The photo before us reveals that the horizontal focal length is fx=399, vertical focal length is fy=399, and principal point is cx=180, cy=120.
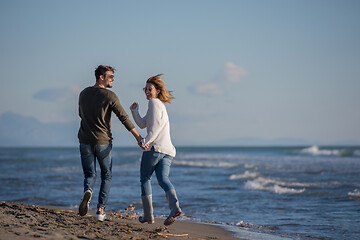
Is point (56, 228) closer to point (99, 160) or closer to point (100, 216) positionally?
point (100, 216)

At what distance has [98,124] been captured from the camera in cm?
498

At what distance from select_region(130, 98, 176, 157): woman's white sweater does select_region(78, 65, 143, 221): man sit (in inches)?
12.6

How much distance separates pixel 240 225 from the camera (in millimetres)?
6809

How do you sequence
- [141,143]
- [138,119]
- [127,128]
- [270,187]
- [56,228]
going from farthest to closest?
[270,187], [127,128], [138,119], [141,143], [56,228]

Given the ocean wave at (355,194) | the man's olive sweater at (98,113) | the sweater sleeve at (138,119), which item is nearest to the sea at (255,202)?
the ocean wave at (355,194)

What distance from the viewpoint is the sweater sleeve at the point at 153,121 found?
456 centimetres

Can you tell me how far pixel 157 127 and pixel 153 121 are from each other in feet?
0.27

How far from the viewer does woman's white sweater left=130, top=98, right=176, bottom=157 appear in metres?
4.58

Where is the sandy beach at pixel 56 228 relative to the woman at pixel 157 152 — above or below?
below

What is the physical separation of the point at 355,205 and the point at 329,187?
300 cm

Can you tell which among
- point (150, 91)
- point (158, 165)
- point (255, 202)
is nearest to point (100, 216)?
point (158, 165)

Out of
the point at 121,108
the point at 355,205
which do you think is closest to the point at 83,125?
the point at 121,108

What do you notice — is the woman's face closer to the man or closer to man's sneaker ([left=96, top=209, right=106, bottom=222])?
the man

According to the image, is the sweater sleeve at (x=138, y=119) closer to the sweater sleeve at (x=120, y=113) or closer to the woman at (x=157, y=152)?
the woman at (x=157, y=152)
